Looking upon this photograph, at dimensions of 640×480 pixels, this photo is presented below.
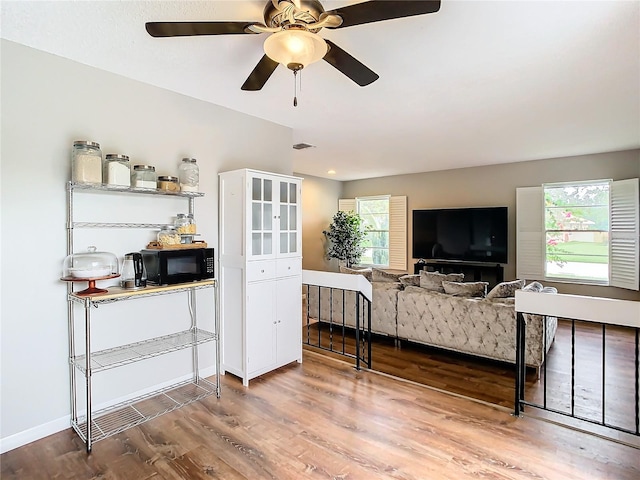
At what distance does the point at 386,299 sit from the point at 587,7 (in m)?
3.21

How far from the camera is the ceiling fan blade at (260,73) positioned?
84.4 inches

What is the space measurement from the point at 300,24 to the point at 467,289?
3.20 meters

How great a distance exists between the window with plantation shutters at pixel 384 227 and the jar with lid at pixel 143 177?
601cm

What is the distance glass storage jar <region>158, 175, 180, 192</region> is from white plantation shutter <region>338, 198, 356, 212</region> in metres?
6.05

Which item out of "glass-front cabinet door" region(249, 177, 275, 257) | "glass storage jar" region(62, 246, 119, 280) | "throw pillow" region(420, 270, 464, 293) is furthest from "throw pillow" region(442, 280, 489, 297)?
"glass storage jar" region(62, 246, 119, 280)

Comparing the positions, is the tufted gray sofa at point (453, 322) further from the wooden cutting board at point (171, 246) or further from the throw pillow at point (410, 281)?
the wooden cutting board at point (171, 246)

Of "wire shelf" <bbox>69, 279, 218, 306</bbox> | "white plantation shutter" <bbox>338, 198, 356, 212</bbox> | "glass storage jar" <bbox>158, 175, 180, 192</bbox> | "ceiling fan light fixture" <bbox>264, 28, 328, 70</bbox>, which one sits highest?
"ceiling fan light fixture" <bbox>264, 28, 328, 70</bbox>

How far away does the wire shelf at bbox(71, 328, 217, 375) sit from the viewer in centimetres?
254

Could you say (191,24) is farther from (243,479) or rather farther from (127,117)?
(243,479)

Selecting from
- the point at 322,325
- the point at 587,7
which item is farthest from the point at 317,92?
the point at 322,325

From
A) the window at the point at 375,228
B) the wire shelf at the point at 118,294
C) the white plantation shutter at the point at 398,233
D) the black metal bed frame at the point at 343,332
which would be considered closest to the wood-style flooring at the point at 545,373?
the black metal bed frame at the point at 343,332

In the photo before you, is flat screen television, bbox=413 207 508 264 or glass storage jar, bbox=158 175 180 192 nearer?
glass storage jar, bbox=158 175 180 192

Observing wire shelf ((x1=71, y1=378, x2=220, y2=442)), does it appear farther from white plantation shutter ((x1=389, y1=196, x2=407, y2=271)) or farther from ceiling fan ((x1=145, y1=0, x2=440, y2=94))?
white plantation shutter ((x1=389, y1=196, x2=407, y2=271))

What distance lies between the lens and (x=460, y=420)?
2.67 m
